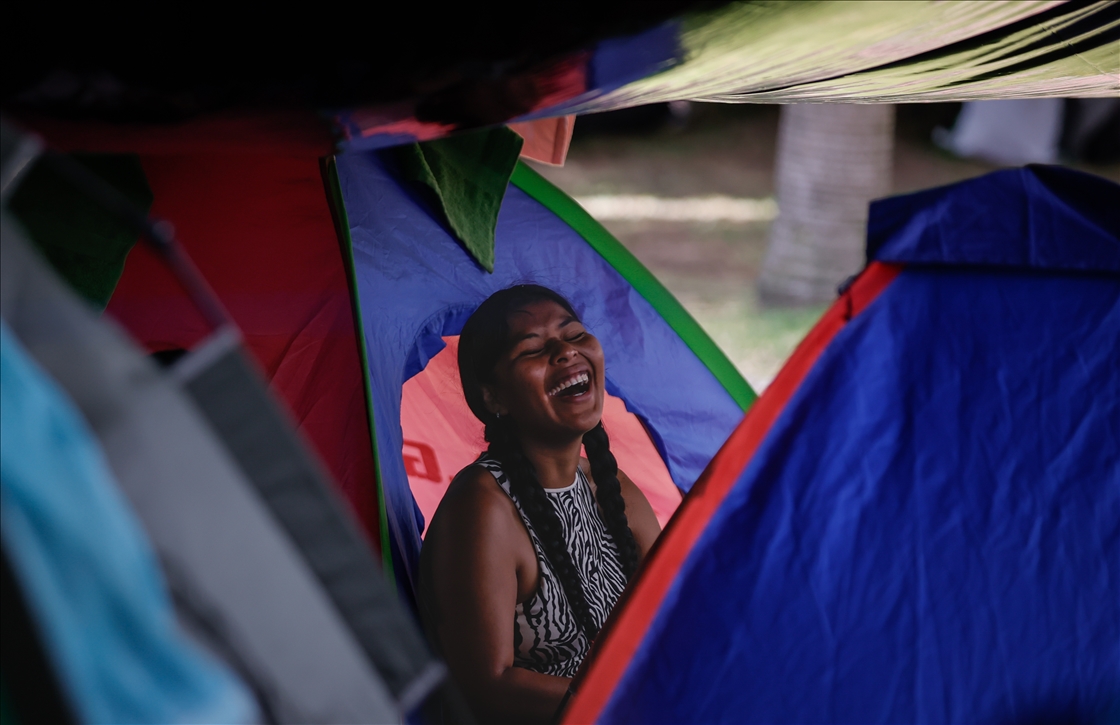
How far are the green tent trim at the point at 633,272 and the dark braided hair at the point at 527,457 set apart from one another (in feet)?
0.63

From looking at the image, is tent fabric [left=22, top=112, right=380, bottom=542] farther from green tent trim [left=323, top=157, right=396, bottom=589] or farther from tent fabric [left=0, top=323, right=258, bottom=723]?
tent fabric [left=0, top=323, right=258, bottom=723]

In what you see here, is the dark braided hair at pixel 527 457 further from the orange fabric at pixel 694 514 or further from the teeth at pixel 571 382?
the orange fabric at pixel 694 514

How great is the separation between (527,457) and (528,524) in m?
0.11

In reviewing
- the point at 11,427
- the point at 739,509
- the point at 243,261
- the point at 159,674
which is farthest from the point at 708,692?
the point at 243,261

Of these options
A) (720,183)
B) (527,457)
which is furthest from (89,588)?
(720,183)

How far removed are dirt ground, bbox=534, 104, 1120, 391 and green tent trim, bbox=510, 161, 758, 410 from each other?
165 cm

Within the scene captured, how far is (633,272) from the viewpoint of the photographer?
78.5 inches

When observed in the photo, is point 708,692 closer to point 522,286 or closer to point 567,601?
point 567,601

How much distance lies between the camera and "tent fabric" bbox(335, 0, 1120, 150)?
37.0 inches

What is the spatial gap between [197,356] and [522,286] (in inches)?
40.8

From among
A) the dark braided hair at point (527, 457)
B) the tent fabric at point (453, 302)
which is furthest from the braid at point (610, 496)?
the tent fabric at point (453, 302)

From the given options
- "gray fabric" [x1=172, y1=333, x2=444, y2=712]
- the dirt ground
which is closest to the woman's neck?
"gray fabric" [x1=172, y1=333, x2=444, y2=712]

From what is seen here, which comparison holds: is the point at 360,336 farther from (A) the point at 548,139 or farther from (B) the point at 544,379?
(A) the point at 548,139

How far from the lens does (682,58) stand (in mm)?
1008
